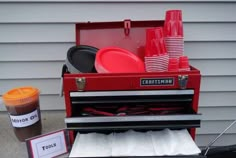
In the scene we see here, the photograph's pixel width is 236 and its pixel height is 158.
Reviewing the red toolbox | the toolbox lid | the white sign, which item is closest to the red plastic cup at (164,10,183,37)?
the toolbox lid

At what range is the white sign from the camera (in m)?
0.75

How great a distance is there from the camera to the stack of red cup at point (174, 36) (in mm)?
818

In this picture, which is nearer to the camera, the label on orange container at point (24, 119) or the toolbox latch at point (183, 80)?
the toolbox latch at point (183, 80)

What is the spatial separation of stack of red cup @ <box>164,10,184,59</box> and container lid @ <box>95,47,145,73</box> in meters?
0.14

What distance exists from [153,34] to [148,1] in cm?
39

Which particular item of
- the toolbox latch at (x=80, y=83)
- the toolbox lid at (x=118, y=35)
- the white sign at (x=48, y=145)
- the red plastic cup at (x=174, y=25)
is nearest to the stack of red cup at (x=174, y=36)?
the red plastic cup at (x=174, y=25)

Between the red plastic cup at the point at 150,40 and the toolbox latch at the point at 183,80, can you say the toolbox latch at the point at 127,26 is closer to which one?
the red plastic cup at the point at 150,40

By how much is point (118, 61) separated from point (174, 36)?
258mm

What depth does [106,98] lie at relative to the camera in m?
0.70

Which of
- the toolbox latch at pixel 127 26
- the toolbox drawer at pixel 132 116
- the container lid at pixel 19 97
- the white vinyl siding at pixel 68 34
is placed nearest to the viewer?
the toolbox drawer at pixel 132 116

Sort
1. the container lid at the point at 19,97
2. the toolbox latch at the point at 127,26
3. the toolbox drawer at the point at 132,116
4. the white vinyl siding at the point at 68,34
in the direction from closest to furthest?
the toolbox drawer at the point at 132,116
the container lid at the point at 19,97
the toolbox latch at the point at 127,26
the white vinyl siding at the point at 68,34

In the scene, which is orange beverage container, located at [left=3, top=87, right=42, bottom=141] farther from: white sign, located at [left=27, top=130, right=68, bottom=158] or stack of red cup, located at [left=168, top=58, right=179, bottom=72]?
stack of red cup, located at [left=168, top=58, right=179, bottom=72]

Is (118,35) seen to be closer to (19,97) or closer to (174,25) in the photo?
(174,25)

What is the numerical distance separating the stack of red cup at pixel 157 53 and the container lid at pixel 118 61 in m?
0.05
